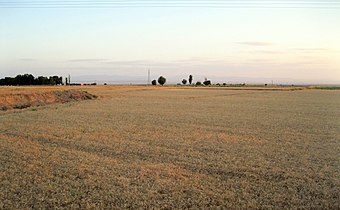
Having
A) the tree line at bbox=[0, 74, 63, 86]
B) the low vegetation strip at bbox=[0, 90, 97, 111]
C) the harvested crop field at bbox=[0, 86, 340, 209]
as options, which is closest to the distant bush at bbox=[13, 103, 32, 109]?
the low vegetation strip at bbox=[0, 90, 97, 111]

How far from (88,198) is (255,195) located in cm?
302

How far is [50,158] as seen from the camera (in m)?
10.0

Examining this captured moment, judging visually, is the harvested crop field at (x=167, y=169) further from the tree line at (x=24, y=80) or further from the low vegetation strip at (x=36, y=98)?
the tree line at (x=24, y=80)

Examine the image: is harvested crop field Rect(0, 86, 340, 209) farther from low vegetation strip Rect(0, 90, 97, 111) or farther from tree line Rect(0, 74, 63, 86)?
tree line Rect(0, 74, 63, 86)

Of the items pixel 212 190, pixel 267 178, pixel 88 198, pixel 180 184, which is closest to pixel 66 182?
pixel 88 198

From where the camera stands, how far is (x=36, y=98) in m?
35.8

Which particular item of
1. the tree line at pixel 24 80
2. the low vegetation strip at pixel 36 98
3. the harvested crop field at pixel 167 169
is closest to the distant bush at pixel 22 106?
the low vegetation strip at pixel 36 98

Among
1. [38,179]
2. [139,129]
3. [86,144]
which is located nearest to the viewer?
[38,179]

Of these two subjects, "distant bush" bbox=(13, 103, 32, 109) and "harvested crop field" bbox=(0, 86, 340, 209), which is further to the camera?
"distant bush" bbox=(13, 103, 32, 109)

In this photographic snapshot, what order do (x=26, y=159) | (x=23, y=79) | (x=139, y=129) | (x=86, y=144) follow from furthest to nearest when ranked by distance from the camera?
(x=23, y=79), (x=139, y=129), (x=86, y=144), (x=26, y=159)

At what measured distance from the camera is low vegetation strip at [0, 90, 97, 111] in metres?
30.6

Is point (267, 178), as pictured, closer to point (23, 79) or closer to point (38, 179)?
point (38, 179)

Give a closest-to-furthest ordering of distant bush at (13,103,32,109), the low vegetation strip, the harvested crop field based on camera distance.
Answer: the harvested crop field
distant bush at (13,103,32,109)
the low vegetation strip

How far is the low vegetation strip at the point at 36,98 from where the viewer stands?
30.6m
